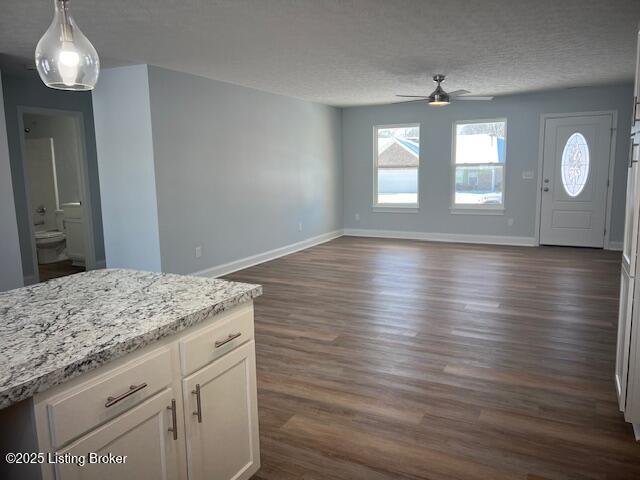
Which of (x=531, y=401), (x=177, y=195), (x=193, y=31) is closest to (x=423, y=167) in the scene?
(x=177, y=195)

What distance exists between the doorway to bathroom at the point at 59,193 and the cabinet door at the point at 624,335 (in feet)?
20.1

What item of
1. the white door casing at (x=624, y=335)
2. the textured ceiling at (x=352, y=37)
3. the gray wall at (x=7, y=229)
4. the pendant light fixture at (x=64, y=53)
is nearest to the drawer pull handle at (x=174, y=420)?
the pendant light fixture at (x=64, y=53)

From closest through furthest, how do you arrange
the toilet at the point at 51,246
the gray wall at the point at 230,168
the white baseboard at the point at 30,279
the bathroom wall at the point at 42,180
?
the gray wall at the point at 230,168
the white baseboard at the point at 30,279
the toilet at the point at 51,246
the bathroom wall at the point at 42,180

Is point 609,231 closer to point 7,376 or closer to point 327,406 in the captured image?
point 327,406

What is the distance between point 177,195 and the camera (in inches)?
206

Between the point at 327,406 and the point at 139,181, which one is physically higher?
the point at 139,181

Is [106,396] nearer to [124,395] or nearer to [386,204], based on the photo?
[124,395]

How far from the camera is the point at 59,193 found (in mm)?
7387

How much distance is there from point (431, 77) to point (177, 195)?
336cm

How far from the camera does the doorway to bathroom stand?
6.36 metres

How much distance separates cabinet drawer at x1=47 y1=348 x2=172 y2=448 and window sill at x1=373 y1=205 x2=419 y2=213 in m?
7.55

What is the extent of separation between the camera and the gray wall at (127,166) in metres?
4.92

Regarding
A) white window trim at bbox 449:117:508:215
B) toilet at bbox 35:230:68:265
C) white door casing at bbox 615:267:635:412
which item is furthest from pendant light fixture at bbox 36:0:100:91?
white window trim at bbox 449:117:508:215

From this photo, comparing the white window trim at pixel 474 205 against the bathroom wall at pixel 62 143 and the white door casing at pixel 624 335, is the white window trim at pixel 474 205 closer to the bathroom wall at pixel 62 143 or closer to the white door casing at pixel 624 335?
the white door casing at pixel 624 335
